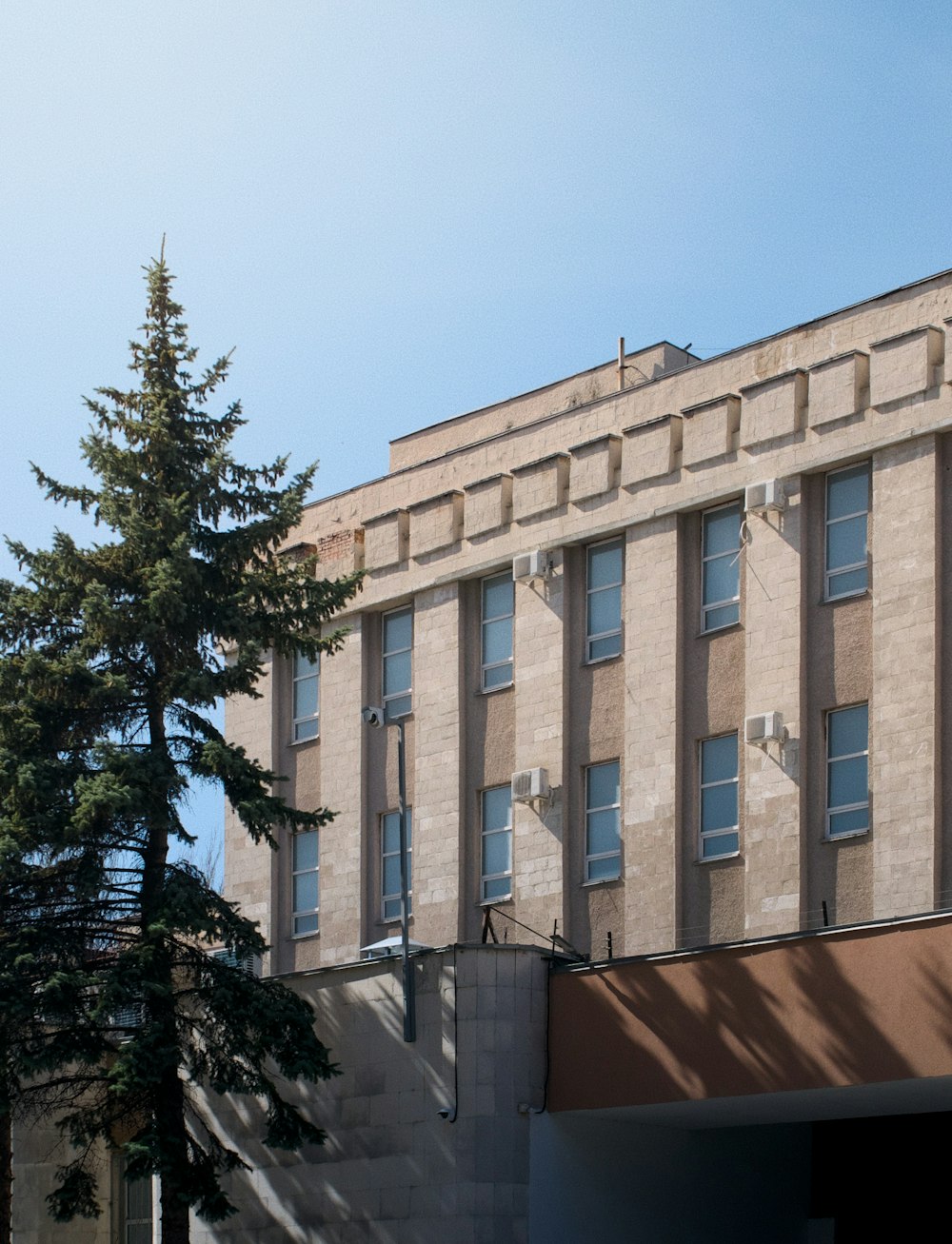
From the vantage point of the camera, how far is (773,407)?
92.9ft

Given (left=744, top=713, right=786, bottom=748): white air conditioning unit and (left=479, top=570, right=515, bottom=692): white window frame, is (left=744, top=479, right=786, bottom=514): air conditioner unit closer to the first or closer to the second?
(left=744, top=713, right=786, bottom=748): white air conditioning unit

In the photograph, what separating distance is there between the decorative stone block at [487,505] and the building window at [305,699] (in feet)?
13.3

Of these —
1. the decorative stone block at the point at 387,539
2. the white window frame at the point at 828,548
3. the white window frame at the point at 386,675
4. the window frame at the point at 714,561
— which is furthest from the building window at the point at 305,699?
the white window frame at the point at 828,548

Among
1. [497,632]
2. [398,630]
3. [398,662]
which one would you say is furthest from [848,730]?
[398,630]

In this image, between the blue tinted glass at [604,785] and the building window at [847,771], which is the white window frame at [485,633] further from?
the building window at [847,771]

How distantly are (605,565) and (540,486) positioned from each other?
169 centimetres

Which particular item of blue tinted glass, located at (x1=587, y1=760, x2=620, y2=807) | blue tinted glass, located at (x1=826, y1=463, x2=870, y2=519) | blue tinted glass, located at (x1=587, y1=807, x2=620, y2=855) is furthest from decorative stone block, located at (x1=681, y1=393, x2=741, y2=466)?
blue tinted glass, located at (x1=587, y1=807, x2=620, y2=855)

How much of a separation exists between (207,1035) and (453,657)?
27.6 ft

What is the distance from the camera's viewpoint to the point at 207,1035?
84.6 feet

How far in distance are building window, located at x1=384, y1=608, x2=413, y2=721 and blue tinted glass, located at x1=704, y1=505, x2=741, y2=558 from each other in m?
6.01

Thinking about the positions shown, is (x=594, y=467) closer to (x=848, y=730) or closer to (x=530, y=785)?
(x=530, y=785)

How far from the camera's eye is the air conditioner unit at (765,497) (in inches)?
1102

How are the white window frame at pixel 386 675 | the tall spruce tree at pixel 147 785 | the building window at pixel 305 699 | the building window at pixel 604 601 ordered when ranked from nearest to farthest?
the tall spruce tree at pixel 147 785 → the building window at pixel 604 601 → the white window frame at pixel 386 675 → the building window at pixel 305 699

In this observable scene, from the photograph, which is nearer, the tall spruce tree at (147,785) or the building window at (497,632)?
the tall spruce tree at (147,785)
